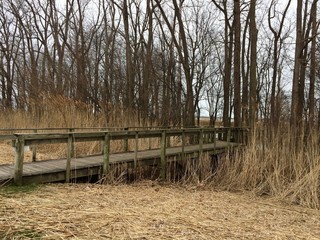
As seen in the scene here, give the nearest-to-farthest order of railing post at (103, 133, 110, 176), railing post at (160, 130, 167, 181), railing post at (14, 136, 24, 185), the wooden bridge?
railing post at (14, 136, 24, 185), the wooden bridge, railing post at (103, 133, 110, 176), railing post at (160, 130, 167, 181)

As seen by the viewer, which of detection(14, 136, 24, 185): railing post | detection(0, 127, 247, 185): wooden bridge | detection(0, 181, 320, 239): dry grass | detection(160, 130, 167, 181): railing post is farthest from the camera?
detection(160, 130, 167, 181): railing post

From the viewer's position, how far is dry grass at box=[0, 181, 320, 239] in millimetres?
3369

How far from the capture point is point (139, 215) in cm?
408

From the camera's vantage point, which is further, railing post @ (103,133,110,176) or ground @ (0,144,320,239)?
railing post @ (103,133,110,176)

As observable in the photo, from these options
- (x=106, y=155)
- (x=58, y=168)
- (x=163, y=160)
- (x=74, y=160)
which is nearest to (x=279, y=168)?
(x=163, y=160)

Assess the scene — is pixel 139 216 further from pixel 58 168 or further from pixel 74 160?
pixel 74 160

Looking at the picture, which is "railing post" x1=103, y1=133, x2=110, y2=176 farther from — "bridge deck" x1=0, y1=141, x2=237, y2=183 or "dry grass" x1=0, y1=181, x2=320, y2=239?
"dry grass" x1=0, y1=181, x2=320, y2=239

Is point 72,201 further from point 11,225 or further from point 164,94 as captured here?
point 164,94

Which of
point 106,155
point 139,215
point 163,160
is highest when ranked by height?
point 106,155

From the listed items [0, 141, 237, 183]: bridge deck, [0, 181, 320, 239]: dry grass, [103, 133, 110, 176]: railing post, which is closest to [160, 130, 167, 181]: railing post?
[0, 141, 237, 183]: bridge deck

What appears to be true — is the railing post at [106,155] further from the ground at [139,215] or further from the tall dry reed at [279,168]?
the tall dry reed at [279,168]

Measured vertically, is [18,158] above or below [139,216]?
above

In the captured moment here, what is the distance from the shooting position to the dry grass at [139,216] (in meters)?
3.37

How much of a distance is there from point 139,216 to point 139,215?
43mm
